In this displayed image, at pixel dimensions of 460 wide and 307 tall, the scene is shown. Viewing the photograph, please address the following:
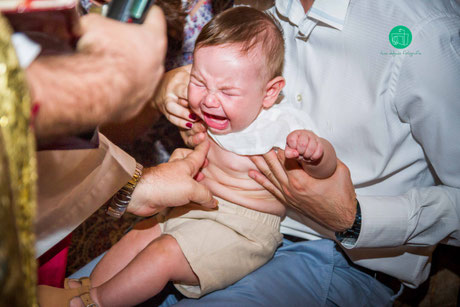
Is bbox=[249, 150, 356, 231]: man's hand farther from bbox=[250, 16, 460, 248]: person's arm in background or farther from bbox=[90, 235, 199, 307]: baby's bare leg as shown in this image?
bbox=[90, 235, 199, 307]: baby's bare leg

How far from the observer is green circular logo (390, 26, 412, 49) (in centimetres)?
99

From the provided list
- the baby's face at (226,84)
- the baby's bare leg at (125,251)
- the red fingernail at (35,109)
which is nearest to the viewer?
the red fingernail at (35,109)

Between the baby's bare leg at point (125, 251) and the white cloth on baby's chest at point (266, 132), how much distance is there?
1.32ft

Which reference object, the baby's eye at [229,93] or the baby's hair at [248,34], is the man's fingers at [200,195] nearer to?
the baby's eye at [229,93]

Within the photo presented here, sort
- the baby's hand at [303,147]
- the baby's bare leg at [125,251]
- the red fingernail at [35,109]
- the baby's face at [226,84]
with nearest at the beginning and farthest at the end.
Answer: the red fingernail at [35,109] < the baby's hand at [303,147] < the baby's face at [226,84] < the baby's bare leg at [125,251]

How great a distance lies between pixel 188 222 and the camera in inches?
47.7

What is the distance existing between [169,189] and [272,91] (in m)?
0.45

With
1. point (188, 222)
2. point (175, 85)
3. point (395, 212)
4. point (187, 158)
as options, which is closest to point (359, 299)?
point (395, 212)

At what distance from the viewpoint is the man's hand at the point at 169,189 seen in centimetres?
114

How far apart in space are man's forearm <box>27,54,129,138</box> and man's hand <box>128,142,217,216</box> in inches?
22.4

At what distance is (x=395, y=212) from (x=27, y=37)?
3.48 feet

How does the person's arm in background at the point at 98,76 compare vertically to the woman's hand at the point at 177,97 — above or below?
above

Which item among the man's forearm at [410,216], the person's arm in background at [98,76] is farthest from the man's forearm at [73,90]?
the man's forearm at [410,216]

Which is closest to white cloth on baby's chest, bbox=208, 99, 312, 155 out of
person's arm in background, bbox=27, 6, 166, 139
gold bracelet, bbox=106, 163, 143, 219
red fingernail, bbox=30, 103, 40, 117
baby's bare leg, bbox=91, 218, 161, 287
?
gold bracelet, bbox=106, 163, 143, 219
